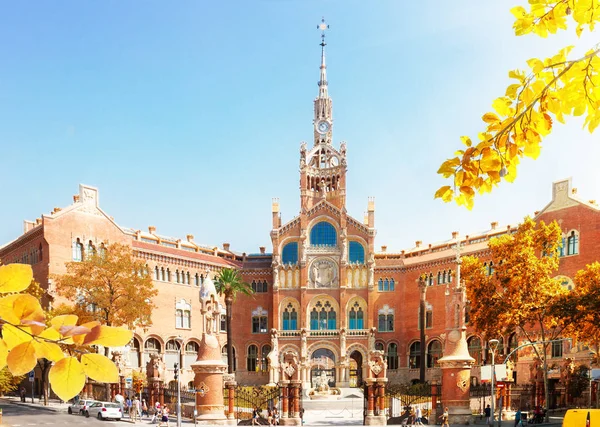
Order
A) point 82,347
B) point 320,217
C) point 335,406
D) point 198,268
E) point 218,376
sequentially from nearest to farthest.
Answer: point 82,347
point 218,376
point 335,406
point 198,268
point 320,217

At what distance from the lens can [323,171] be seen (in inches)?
2940

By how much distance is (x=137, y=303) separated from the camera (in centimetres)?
4650

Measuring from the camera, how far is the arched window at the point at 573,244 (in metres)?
52.7

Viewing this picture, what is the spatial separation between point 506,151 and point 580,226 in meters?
51.5

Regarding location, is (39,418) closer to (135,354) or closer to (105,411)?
(105,411)

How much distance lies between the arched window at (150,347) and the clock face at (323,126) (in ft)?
96.3

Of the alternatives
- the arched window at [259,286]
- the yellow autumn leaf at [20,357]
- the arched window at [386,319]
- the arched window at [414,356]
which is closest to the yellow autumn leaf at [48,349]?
the yellow autumn leaf at [20,357]

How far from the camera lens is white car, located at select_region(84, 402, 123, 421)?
1522 inches

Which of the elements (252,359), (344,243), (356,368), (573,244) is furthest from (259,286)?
(573,244)

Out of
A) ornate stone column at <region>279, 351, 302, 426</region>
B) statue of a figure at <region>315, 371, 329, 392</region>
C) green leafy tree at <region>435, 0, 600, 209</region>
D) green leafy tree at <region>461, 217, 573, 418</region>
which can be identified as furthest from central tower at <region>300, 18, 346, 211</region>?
green leafy tree at <region>435, 0, 600, 209</region>

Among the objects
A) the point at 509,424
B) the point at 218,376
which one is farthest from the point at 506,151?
the point at 509,424

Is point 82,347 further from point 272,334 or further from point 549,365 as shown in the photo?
point 272,334

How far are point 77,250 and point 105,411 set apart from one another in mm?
19923

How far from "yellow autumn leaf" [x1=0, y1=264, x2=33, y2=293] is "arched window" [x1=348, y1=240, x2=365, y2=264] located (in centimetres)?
6823
